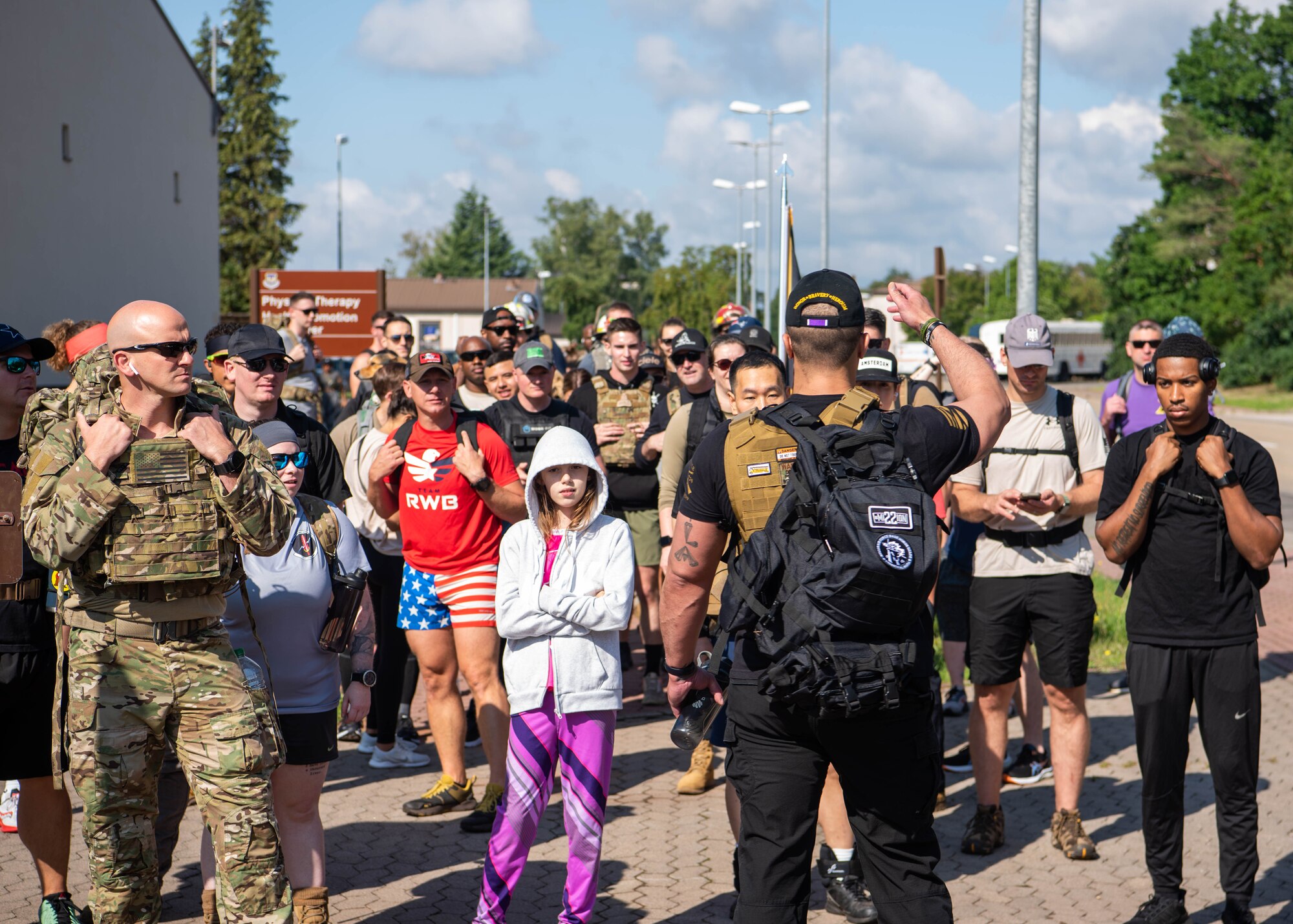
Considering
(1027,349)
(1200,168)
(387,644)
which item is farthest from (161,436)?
Result: (1200,168)

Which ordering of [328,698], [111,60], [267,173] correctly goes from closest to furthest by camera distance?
1. [328,698]
2. [111,60]
3. [267,173]

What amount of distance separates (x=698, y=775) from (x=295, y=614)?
115 inches

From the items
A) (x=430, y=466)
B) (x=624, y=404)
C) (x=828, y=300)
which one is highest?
(x=828, y=300)

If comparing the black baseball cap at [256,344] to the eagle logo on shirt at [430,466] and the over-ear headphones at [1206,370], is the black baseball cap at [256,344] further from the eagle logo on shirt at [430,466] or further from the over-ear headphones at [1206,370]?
the over-ear headphones at [1206,370]

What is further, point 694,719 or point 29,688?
point 29,688

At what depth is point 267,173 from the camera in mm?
55562

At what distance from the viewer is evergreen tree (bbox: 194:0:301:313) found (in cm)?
5381

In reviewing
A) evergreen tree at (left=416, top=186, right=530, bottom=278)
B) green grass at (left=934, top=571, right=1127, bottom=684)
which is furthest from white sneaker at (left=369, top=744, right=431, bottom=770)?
evergreen tree at (left=416, top=186, right=530, bottom=278)

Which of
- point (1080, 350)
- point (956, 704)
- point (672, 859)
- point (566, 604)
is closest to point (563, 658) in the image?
point (566, 604)

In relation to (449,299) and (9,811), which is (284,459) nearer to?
(9,811)

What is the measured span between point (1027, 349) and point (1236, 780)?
6.85 ft

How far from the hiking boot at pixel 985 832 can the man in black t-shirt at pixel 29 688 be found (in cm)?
378

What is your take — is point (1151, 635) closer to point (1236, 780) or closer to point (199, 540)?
point (1236, 780)

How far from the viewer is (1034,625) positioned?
5898 millimetres
